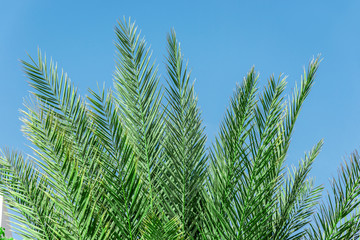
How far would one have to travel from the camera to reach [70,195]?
407 cm

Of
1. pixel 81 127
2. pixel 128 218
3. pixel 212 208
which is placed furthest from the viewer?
pixel 81 127

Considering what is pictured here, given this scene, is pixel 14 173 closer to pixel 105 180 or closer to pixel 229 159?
pixel 105 180

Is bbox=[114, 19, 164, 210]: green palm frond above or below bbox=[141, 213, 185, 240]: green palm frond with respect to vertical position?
above

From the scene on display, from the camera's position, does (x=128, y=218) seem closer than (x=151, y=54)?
Yes

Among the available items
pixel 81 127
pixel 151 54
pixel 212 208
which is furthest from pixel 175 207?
pixel 151 54

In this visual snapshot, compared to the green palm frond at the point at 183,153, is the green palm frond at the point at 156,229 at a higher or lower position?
lower

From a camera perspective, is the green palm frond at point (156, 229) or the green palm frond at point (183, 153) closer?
the green palm frond at point (156, 229)

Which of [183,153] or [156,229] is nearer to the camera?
[156,229]

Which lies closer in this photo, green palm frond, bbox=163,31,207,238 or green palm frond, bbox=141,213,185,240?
green palm frond, bbox=141,213,185,240

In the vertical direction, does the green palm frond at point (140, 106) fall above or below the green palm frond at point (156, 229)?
above

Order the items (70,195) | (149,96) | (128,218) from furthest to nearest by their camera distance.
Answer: (149,96) < (128,218) < (70,195)

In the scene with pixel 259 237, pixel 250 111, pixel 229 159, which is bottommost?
pixel 259 237

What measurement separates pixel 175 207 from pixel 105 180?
3.22ft

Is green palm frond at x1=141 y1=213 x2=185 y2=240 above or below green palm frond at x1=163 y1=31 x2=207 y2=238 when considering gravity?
below
